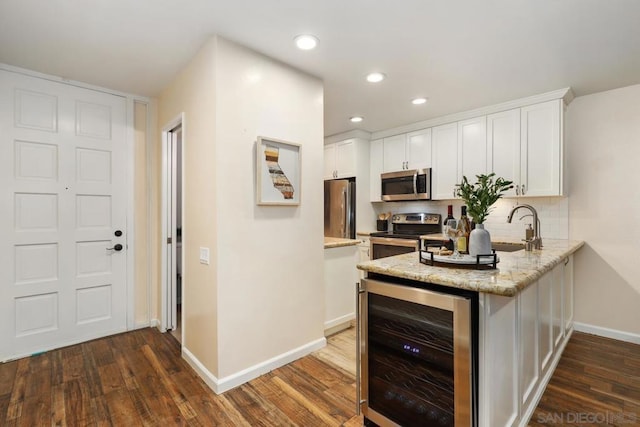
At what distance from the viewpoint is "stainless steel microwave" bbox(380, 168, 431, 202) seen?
406 centimetres

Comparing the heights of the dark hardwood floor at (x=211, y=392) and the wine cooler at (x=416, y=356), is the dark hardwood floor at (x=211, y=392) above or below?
below

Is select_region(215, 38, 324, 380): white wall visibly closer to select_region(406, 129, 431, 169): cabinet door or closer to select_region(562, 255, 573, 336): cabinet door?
select_region(406, 129, 431, 169): cabinet door

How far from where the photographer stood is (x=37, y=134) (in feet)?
8.79

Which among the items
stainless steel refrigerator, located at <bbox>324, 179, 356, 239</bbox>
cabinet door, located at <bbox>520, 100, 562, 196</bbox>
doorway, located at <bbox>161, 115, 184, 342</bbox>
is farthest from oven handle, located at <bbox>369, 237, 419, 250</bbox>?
doorway, located at <bbox>161, 115, 184, 342</bbox>

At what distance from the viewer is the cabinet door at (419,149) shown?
161 inches

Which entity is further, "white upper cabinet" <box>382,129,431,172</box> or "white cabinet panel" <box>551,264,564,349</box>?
"white upper cabinet" <box>382,129,431,172</box>

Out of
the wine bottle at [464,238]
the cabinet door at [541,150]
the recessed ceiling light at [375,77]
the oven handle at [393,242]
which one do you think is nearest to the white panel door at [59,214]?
the recessed ceiling light at [375,77]

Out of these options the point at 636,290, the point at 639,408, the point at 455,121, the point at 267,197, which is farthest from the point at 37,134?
the point at 636,290

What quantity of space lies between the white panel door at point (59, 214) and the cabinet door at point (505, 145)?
157 inches

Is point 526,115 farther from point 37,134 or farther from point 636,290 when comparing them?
point 37,134

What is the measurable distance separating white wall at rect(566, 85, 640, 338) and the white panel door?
186 inches

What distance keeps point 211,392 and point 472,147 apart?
11.9 feet

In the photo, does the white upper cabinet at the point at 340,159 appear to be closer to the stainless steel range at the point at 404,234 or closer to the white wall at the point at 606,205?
the stainless steel range at the point at 404,234

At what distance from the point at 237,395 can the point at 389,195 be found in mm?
3196
